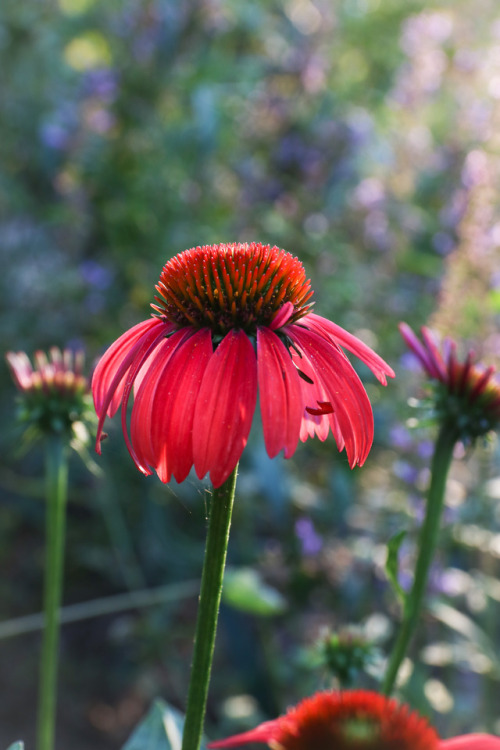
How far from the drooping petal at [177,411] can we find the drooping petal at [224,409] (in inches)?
0.5

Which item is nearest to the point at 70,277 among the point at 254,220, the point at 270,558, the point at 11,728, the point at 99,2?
the point at 254,220

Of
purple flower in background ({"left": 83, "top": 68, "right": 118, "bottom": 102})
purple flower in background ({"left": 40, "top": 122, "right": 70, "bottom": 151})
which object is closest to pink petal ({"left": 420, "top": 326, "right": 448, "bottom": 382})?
purple flower in background ({"left": 40, "top": 122, "right": 70, "bottom": 151})

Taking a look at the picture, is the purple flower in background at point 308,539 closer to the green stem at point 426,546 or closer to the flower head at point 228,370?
the green stem at point 426,546

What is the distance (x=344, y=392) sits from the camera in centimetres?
49

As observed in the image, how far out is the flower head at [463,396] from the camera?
715 millimetres

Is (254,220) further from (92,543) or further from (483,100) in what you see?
(92,543)

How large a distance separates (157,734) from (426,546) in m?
0.27

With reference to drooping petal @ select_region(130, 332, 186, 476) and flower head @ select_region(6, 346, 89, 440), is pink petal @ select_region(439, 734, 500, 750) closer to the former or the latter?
drooping petal @ select_region(130, 332, 186, 476)

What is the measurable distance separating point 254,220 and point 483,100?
2.46ft

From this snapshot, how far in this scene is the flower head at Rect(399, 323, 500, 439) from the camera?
71cm

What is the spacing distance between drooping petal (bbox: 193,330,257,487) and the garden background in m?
0.98

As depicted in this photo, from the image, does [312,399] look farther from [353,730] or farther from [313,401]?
[353,730]

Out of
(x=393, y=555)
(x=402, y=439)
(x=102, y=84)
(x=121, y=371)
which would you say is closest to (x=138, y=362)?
(x=121, y=371)

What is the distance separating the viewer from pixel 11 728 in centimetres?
179
